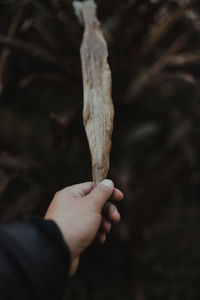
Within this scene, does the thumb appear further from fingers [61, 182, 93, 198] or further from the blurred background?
the blurred background

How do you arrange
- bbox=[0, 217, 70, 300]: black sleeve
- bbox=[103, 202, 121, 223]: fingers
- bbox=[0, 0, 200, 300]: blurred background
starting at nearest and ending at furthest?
1. bbox=[0, 217, 70, 300]: black sleeve
2. bbox=[103, 202, 121, 223]: fingers
3. bbox=[0, 0, 200, 300]: blurred background

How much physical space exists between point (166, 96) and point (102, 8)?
77cm

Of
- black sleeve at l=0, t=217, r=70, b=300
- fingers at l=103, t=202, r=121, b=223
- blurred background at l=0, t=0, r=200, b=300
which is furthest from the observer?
blurred background at l=0, t=0, r=200, b=300

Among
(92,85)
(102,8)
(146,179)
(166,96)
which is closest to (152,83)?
(102,8)

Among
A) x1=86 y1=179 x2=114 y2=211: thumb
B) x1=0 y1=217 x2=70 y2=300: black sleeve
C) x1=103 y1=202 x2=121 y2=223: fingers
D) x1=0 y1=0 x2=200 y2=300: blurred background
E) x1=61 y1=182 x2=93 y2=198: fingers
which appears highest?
x1=0 y1=217 x2=70 y2=300: black sleeve

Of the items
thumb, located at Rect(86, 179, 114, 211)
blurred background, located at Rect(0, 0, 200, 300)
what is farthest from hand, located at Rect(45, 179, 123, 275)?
blurred background, located at Rect(0, 0, 200, 300)

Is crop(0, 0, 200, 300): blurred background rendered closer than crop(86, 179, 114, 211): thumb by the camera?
No

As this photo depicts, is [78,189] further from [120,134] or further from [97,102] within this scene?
[120,134]

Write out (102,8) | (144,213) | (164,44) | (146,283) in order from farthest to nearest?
(164,44) → (146,283) → (144,213) → (102,8)

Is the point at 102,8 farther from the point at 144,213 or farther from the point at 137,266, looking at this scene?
the point at 137,266

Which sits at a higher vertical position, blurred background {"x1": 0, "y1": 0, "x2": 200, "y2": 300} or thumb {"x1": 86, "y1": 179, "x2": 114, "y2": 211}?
thumb {"x1": 86, "y1": 179, "x2": 114, "y2": 211}

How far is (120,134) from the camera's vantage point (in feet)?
3.50

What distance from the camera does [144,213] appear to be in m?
1.15

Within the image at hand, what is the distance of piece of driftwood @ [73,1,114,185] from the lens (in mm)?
423
